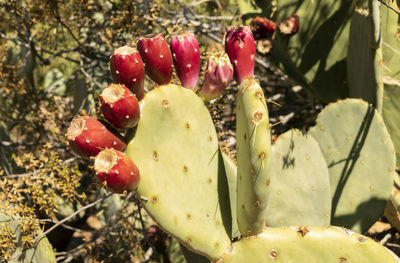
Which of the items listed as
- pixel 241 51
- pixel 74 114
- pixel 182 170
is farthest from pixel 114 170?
pixel 74 114

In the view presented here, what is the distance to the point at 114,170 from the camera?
1.22m

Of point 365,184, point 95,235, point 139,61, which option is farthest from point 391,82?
point 95,235

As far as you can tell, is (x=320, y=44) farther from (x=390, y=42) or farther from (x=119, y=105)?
(x=119, y=105)

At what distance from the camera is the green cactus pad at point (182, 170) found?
1.37m

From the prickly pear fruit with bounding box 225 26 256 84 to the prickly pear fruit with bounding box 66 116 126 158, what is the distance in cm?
49

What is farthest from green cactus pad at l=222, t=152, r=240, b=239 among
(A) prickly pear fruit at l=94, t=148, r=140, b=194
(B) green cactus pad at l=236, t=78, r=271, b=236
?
(A) prickly pear fruit at l=94, t=148, r=140, b=194

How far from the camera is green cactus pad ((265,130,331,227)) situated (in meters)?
1.85

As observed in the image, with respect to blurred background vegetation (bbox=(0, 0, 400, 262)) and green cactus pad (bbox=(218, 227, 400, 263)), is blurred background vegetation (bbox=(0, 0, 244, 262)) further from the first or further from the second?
green cactus pad (bbox=(218, 227, 400, 263))

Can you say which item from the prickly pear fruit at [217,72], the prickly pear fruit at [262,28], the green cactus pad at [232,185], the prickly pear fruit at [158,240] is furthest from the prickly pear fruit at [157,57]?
the prickly pear fruit at [158,240]

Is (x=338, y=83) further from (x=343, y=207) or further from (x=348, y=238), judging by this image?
(x=348, y=238)

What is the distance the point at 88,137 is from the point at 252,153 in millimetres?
472

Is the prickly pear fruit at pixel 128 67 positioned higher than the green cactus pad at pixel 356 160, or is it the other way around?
the prickly pear fruit at pixel 128 67

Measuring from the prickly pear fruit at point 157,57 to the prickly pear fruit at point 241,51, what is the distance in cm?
22

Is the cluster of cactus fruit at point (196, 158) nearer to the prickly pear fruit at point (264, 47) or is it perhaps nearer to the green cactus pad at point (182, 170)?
the green cactus pad at point (182, 170)
